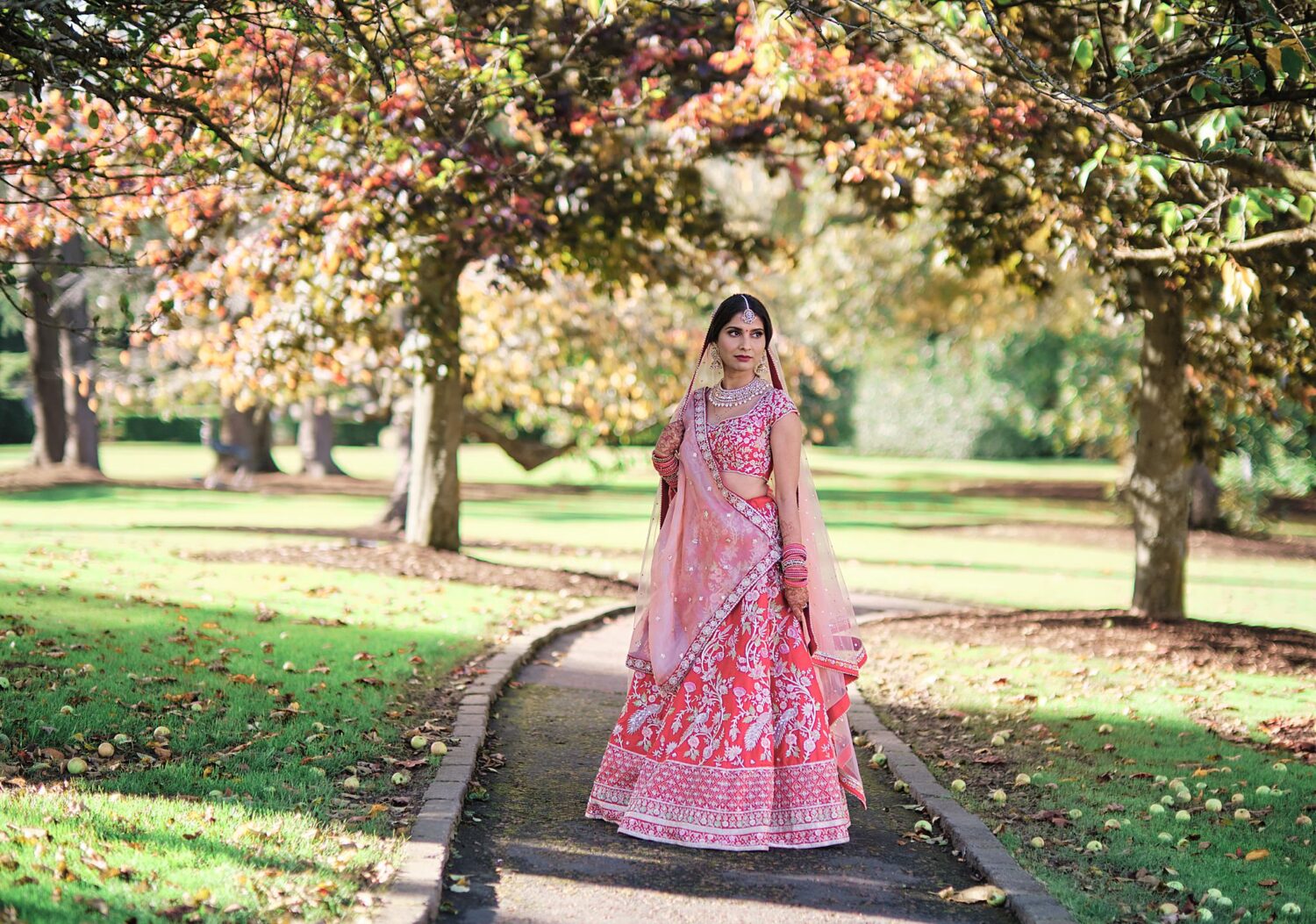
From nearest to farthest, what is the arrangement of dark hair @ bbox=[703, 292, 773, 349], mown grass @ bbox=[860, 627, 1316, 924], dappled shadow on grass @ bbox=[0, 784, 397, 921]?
dappled shadow on grass @ bbox=[0, 784, 397, 921], mown grass @ bbox=[860, 627, 1316, 924], dark hair @ bbox=[703, 292, 773, 349]

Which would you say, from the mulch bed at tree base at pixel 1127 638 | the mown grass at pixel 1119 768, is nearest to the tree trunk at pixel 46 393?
the mulch bed at tree base at pixel 1127 638

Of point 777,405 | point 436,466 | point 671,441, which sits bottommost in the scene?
point 436,466

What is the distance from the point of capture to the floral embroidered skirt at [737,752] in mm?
4859

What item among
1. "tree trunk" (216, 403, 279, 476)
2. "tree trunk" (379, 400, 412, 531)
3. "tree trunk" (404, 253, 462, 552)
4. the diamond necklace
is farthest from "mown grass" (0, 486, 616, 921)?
"tree trunk" (216, 403, 279, 476)

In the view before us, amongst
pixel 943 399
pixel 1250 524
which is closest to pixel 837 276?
pixel 1250 524

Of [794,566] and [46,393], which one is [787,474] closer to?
[794,566]

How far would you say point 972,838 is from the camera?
4.97 meters

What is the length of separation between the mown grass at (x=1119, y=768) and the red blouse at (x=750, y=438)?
1772mm

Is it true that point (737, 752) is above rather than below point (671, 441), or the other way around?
below

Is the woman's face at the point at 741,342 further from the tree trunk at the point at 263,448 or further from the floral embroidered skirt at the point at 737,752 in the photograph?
the tree trunk at the point at 263,448

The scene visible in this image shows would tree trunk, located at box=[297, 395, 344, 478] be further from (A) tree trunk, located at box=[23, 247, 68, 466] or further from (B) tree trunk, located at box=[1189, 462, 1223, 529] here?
(B) tree trunk, located at box=[1189, 462, 1223, 529]

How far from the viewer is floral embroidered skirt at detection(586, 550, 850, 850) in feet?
15.9

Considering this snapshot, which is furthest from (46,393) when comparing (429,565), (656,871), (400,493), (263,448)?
(656,871)

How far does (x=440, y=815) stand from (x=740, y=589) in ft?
4.68
